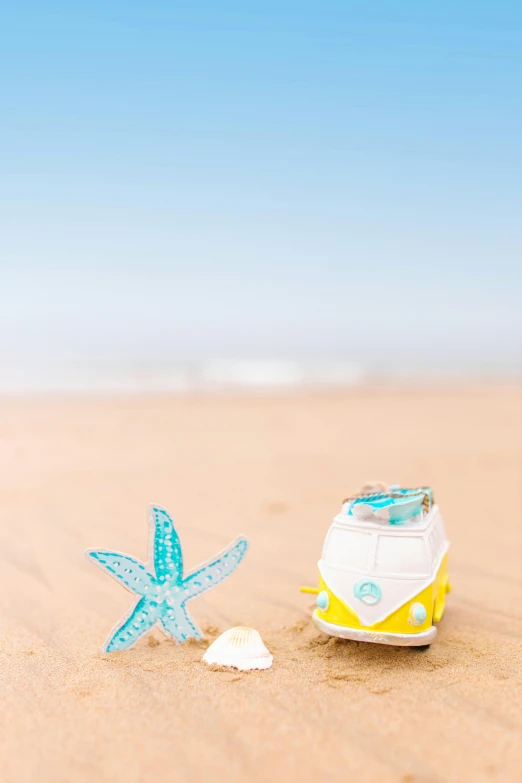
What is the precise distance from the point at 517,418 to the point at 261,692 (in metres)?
11.7

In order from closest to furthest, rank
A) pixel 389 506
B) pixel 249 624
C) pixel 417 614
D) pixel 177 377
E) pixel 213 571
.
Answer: pixel 417 614, pixel 389 506, pixel 213 571, pixel 249 624, pixel 177 377

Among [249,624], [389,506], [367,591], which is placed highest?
[389,506]

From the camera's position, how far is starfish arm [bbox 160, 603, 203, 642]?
3916 millimetres

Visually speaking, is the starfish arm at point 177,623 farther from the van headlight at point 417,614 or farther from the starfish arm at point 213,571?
the van headlight at point 417,614

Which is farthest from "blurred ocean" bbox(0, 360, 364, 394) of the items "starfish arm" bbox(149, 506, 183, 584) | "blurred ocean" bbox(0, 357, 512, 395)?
"starfish arm" bbox(149, 506, 183, 584)

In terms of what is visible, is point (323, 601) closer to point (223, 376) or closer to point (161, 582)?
point (161, 582)

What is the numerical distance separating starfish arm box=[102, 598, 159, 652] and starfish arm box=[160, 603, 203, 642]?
0.24 ft

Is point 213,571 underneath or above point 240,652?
above

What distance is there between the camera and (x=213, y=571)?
4.02 metres

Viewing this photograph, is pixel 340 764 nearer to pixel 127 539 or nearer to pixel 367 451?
pixel 127 539

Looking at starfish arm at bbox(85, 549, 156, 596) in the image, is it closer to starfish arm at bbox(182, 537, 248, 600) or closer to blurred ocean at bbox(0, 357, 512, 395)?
starfish arm at bbox(182, 537, 248, 600)

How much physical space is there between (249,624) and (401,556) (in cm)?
139

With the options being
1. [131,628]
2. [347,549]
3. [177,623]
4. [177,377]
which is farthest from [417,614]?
[177,377]

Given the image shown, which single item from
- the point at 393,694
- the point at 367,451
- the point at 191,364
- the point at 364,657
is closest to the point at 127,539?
the point at 364,657
